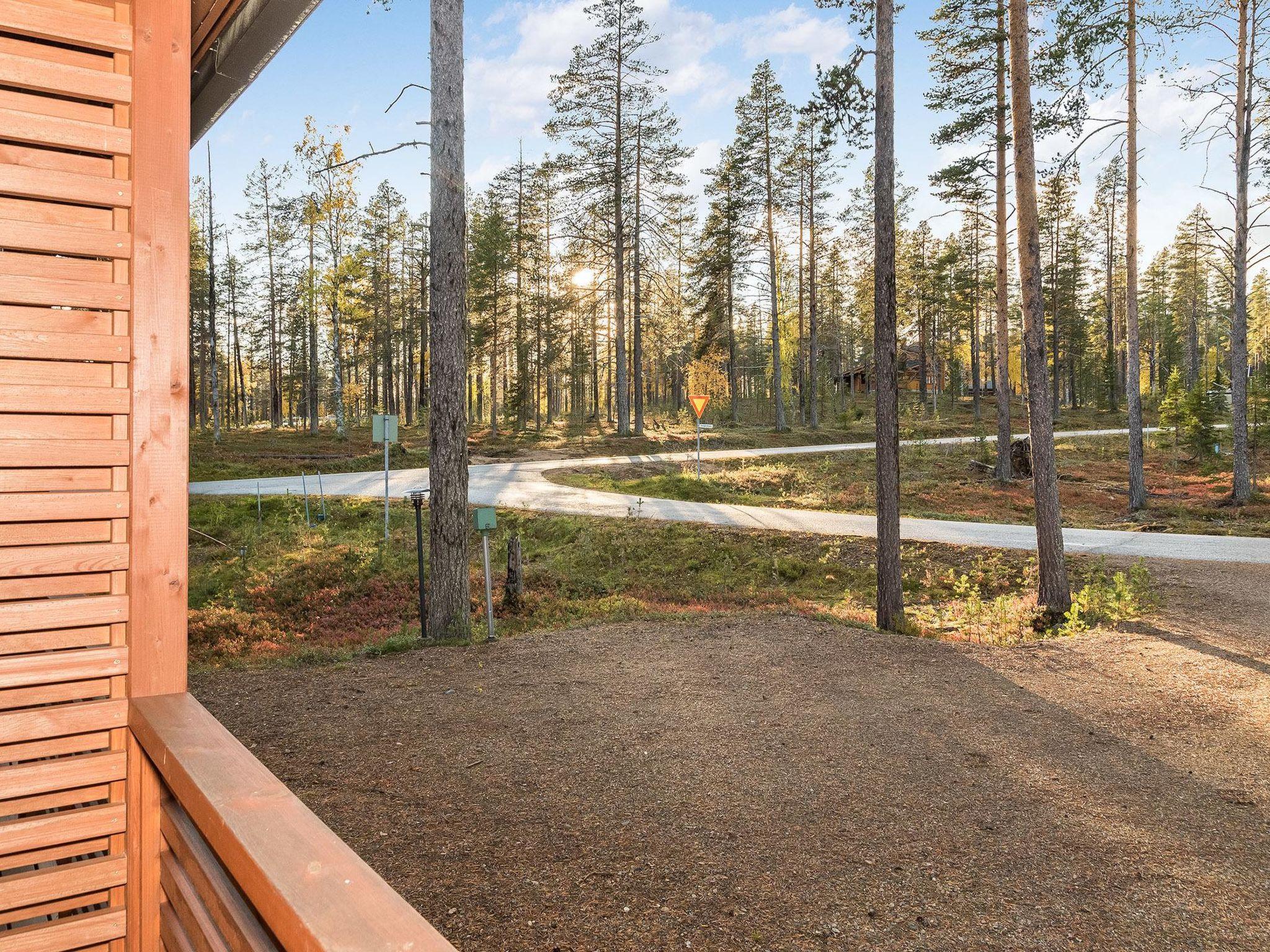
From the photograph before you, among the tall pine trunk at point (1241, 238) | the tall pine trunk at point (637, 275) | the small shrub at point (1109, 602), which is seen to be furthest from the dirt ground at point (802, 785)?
the tall pine trunk at point (637, 275)

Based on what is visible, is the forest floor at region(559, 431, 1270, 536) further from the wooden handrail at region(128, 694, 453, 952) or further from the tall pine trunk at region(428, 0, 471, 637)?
the wooden handrail at region(128, 694, 453, 952)

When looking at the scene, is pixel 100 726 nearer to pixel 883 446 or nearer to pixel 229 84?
pixel 229 84

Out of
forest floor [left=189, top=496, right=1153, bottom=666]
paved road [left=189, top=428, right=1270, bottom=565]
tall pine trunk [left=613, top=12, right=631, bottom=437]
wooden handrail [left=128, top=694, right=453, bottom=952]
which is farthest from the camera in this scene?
tall pine trunk [left=613, top=12, right=631, bottom=437]

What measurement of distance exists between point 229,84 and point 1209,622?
10244mm

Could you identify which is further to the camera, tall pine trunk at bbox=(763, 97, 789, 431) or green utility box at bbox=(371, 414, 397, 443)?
tall pine trunk at bbox=(763, 97, 789, 431)

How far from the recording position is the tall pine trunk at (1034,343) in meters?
9.01

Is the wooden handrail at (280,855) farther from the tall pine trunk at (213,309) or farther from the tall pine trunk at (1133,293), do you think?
the tall pine trunk at (213,309)

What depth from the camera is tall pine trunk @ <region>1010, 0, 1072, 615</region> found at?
9008 millimetres

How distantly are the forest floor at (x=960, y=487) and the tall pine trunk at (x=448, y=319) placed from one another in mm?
9493

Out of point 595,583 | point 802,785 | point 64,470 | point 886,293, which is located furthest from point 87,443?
point 595,583

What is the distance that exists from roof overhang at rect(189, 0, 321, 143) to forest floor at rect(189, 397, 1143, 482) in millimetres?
20049

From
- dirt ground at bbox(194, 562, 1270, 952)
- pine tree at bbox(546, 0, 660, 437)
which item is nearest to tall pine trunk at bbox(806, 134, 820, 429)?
pine tree at bbox(546, 0, 660, 437)

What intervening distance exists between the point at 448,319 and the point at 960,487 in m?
15.2

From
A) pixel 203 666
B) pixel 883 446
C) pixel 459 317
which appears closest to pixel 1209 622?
pixel 883 446
